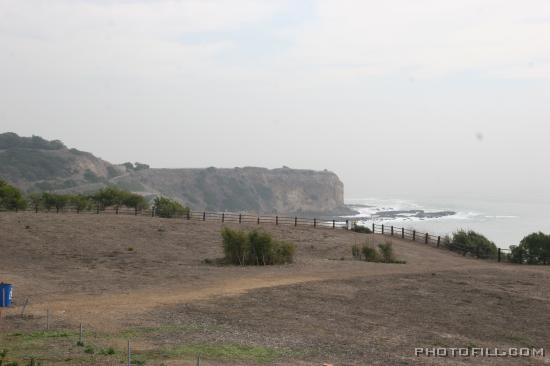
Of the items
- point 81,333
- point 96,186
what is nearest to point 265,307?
point 81,333

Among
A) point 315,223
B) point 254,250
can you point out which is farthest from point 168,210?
point 254,250

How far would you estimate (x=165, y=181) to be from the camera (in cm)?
17300

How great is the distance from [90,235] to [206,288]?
58.3ft

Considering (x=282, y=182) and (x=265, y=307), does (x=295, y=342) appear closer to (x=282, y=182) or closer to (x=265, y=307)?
(x=265, y=307)

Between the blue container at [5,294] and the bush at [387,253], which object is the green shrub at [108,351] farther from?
the bush at [387,253]

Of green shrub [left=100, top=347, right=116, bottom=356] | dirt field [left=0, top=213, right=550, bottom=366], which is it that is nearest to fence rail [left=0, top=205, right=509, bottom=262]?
dirt field [left=0, top=213, right=550, bottom=366]

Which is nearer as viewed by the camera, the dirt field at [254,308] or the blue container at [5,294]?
the dirt field at [254,308]

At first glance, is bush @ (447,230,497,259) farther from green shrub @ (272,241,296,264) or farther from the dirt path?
green shrub @ (272,241,296,264)

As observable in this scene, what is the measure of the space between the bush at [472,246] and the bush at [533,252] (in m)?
2.50

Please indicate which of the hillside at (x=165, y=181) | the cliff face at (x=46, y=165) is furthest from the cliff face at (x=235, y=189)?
the cliff face at (x=46, y=165)

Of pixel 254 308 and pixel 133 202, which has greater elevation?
pixel 133 202

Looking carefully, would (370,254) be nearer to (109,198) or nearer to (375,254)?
(375,254)

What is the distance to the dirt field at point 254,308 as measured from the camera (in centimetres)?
1453

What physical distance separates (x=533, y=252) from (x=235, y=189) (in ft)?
495
